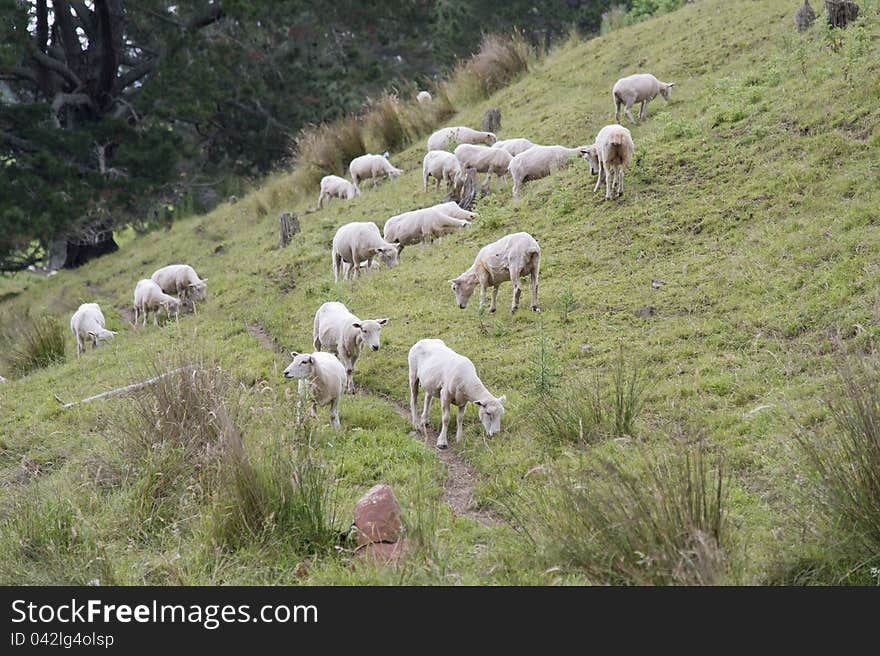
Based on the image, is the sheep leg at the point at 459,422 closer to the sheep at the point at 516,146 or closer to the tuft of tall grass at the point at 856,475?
the tuft of tall grass at the point at 856,475

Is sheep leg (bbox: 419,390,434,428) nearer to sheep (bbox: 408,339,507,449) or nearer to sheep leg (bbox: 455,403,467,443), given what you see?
sheep (bbox: 408,339,507,449)

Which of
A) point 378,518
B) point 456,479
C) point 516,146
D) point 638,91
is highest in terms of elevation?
point 638,91

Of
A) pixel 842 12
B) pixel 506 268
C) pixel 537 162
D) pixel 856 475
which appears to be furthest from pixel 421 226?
pixel 856 475

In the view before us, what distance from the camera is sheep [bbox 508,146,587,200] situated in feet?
51.8

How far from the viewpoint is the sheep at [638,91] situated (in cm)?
1684

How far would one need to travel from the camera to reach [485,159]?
17.0 metres

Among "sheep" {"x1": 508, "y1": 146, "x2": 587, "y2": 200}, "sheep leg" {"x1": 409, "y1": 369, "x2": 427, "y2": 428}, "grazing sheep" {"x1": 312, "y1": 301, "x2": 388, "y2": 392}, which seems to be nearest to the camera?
"sheep leg" {"x1": 409, "y1": 369, "x2": 427, "y2": 428}

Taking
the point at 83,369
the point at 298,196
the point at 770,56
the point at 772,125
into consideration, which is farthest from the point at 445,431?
the point at 298,196

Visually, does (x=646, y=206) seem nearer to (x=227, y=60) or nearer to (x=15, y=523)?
(x=15, y=523)

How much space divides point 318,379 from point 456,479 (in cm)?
192

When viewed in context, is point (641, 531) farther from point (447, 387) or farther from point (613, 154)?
point (613, 154)

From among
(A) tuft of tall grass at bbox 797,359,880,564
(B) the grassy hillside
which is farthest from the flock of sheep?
(A) tuft of tall grass at bbox 797,359,880,564

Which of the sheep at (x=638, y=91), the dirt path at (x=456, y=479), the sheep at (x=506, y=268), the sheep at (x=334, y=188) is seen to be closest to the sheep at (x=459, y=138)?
the sheep at (x=334, y=188)

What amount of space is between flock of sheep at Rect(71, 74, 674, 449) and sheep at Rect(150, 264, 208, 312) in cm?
2
